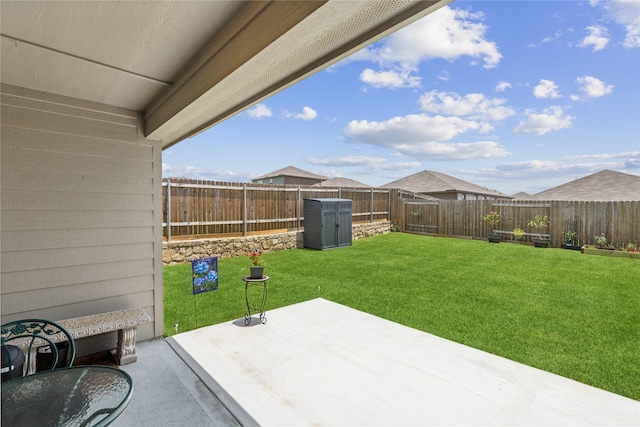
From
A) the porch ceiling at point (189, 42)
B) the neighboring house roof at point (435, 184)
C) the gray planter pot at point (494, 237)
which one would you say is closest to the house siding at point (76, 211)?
the porch ceiling at point (189, 42)

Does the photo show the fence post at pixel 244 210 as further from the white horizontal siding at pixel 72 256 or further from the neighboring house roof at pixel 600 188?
the neighboring house roof at pixel 600 188

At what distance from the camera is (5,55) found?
5.98ft

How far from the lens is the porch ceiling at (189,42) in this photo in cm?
113

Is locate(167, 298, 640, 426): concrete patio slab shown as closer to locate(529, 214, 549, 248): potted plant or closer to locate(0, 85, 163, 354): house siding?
locate(0, 85, 163, 354): house siding

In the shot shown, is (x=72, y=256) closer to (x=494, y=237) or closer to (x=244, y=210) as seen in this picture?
(x=244, y=210)

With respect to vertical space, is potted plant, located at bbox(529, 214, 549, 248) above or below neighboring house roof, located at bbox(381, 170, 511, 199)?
below

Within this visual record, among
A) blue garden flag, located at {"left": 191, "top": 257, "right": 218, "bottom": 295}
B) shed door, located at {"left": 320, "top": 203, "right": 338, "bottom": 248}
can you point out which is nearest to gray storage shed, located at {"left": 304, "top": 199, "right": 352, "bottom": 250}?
shed door, located at {"left": 320, "top": 203, "right": 338, "bottom": 248}

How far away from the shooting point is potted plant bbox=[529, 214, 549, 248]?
917 centimetres

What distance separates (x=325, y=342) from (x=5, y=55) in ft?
10.7

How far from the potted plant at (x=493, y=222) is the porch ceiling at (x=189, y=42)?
1031 centimetres

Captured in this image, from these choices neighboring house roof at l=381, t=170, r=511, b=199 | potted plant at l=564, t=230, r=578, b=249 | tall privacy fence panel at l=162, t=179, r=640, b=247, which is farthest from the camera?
neighboring house roof at l=381, t=170, r=511, b=199

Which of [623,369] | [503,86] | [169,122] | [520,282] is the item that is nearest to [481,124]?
[503,86]

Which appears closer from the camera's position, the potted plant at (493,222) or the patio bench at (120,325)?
the patio bench at (120,325)

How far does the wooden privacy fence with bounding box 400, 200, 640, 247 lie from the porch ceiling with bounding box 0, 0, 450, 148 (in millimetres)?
10641
